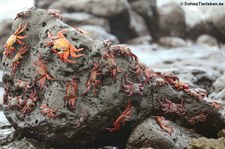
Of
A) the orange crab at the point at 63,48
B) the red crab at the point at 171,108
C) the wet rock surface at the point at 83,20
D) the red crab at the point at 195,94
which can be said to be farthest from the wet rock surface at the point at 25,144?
the wet rock surface at the point at 83,20

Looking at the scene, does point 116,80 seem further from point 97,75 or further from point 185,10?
point 185,10

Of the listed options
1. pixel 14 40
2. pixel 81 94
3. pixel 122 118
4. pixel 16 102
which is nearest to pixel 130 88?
pixel 122 118

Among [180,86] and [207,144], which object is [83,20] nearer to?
[180,86]

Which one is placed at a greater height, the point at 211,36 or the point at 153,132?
the point at 153,132

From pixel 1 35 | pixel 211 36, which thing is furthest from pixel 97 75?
pixel 211 36

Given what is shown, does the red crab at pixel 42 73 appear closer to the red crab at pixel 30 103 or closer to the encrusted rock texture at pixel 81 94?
the encrusted rock texture at pixel 81 94

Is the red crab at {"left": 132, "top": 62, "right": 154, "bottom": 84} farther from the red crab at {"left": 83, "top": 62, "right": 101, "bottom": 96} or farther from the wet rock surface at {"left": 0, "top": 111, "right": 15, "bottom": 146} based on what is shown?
the wet rock surface at {"left": 0, "top": 111, "right": 15, "bottom": 146}
